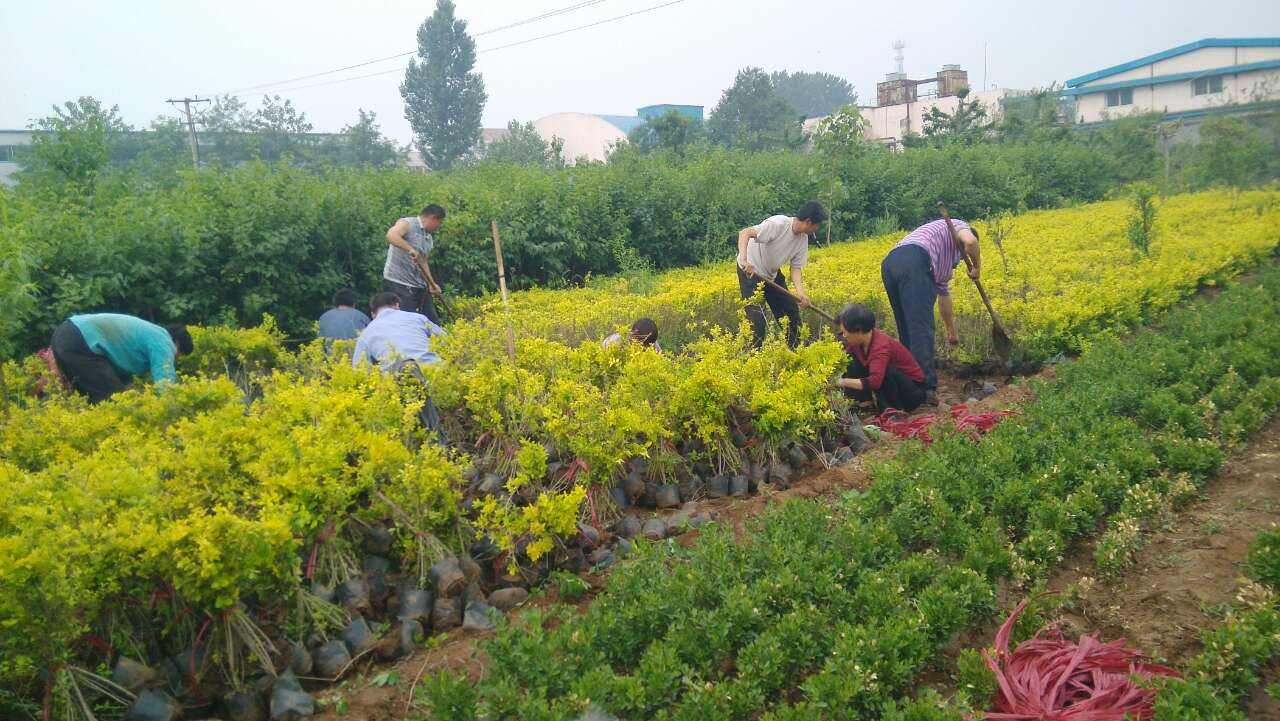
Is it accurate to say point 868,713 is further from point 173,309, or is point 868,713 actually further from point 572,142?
point 572,142

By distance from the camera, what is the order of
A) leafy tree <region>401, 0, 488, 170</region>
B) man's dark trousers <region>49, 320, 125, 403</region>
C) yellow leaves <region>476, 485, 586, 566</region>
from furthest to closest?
leafy tree <region>401, 0, 488, 170</region> → man's dark trousers <region>49, 320, 125, 403</region> → yellow leaves <region>476, 485, 586, 566</region>

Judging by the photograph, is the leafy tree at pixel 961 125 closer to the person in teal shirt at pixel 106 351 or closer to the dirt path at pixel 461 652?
the dirt path at pixel 461 652

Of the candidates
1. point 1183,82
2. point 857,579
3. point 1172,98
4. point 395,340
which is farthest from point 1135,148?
point 857,579

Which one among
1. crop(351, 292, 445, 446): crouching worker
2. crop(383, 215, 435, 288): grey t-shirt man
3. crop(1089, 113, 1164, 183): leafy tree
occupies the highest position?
crop(1089, 113, 1164, 183): leafy tree

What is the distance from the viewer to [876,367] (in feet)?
22.0

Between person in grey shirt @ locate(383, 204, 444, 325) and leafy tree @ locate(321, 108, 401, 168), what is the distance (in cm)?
3280

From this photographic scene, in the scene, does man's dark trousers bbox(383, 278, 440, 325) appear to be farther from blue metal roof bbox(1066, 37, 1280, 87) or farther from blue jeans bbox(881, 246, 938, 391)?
blue metal roof bbox(1066, 37, 1280, 87)

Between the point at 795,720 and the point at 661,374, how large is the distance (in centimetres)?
302

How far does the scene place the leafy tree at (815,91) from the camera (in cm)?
Answer: 8381

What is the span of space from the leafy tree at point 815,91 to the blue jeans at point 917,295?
79.1 meters

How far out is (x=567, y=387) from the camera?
5.12 meters

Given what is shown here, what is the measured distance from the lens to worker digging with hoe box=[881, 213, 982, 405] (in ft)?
24.2

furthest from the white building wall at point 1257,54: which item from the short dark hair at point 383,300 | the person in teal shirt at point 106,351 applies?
the person in teal shirt at point 106,351

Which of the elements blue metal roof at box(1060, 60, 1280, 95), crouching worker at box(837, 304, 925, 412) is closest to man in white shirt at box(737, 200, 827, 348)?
crouching worker at box(837, 304, 925, 412)
